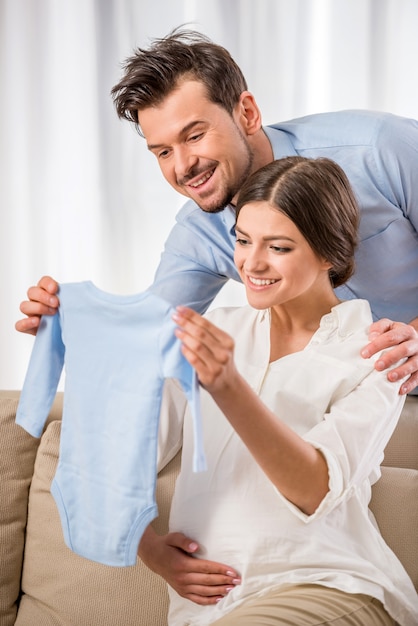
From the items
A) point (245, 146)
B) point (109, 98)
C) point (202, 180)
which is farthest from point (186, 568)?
point (109, 98)

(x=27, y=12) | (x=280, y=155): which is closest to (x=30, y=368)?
(x=280, y=155)

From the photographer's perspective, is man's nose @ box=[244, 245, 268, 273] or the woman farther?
man's nose @ box=[244, 245, 268, 273]

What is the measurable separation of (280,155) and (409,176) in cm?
30

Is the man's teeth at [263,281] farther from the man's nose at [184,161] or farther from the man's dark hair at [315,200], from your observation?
the man's nose at [184,161]

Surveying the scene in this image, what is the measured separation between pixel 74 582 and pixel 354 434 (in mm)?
763

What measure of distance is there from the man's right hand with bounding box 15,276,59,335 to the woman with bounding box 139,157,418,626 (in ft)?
1.11

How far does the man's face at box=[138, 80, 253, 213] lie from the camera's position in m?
1.82

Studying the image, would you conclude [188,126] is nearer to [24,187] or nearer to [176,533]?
[176,533]

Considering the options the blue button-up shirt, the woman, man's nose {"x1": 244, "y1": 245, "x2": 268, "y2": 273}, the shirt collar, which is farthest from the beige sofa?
the shirt collar

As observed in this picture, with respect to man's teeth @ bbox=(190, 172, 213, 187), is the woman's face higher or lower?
lower

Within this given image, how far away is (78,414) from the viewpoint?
1.43 meters

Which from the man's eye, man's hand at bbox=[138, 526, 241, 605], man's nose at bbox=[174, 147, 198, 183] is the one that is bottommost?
man's hand at bbox=[138, 526, 241, 605]

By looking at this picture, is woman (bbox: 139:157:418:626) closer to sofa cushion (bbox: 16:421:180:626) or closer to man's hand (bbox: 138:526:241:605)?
man's hand (bbox: 138:526:241:605)

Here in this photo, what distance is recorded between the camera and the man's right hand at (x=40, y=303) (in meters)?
1.45
